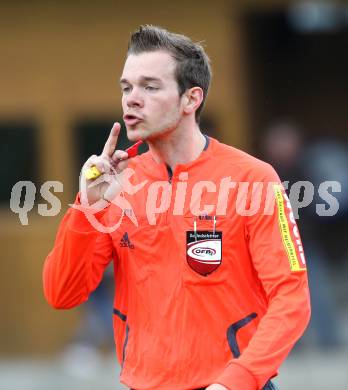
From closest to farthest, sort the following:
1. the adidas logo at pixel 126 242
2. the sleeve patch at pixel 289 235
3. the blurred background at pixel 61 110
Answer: the sleeve patch at pixel 289 235, the adidas logo at pixel 126 242, the blurred background at pixel 61 110

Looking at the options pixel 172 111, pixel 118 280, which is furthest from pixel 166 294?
pixel 172 111

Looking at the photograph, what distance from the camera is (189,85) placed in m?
5.39

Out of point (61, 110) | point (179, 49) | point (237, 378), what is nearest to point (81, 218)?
point (179, 49)

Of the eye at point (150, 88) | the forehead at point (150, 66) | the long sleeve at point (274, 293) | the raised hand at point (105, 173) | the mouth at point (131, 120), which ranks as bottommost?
the long sleeve at point (274, 293)

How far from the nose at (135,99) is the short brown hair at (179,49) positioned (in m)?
0.21

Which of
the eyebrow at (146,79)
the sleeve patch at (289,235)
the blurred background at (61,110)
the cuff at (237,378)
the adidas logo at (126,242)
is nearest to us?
the cuff at (237,378)

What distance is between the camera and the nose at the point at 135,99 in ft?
16.9

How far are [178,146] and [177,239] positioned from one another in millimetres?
433

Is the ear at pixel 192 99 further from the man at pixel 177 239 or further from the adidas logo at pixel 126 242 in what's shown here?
the adidas logo at pixel 126 242

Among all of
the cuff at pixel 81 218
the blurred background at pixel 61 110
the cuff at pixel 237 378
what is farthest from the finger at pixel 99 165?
the blurred background at pixel 61 110

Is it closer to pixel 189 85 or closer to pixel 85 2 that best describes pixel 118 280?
pixel 189 85

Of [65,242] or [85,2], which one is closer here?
[65,242]

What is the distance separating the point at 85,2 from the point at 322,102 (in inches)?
236

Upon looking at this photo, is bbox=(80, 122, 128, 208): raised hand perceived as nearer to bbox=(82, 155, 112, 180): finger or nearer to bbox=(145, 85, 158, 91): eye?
bbox=(82, 155, 112, 180): finger
